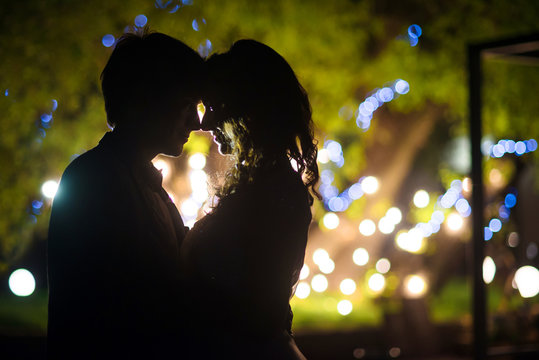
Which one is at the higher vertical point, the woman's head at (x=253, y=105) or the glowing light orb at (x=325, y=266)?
the glowing light orb at (x=325, y=266)

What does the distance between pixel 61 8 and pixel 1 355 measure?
12.7 feet

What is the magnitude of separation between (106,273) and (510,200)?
31.3 feet

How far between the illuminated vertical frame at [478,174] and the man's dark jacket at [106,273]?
3344 millimetres

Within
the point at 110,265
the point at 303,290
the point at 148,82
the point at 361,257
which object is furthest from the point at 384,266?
the point at 110,265

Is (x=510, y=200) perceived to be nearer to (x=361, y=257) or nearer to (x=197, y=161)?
(x=361, y=257)

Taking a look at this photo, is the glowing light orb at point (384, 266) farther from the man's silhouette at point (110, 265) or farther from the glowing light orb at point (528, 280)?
the man's silhouette at point (110, 265)

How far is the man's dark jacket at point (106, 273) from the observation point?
2.25m

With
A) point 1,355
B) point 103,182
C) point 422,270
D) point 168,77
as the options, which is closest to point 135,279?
point 103,182

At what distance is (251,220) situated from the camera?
229 centimetres

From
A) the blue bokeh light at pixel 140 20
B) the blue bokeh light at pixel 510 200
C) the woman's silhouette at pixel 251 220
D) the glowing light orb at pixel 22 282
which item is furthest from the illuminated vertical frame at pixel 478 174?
the blue bokeh light at pixel 510 200

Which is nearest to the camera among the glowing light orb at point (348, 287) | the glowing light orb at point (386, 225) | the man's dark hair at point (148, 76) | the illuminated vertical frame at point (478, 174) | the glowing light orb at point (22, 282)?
the man's dark hair at point (148, 76)

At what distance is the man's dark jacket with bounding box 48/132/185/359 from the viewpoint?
2.25 metres

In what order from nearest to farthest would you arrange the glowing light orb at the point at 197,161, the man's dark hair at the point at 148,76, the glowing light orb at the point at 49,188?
the man's dark hair at the point at 148,76 → the glowing light orb at the point at 49,188 → the glowing light orb at the point at 197,161

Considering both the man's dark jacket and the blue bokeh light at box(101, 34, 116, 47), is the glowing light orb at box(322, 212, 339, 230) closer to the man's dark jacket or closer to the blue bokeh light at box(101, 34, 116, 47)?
the blue bokeh light at box(101, 34, 116, 47)
